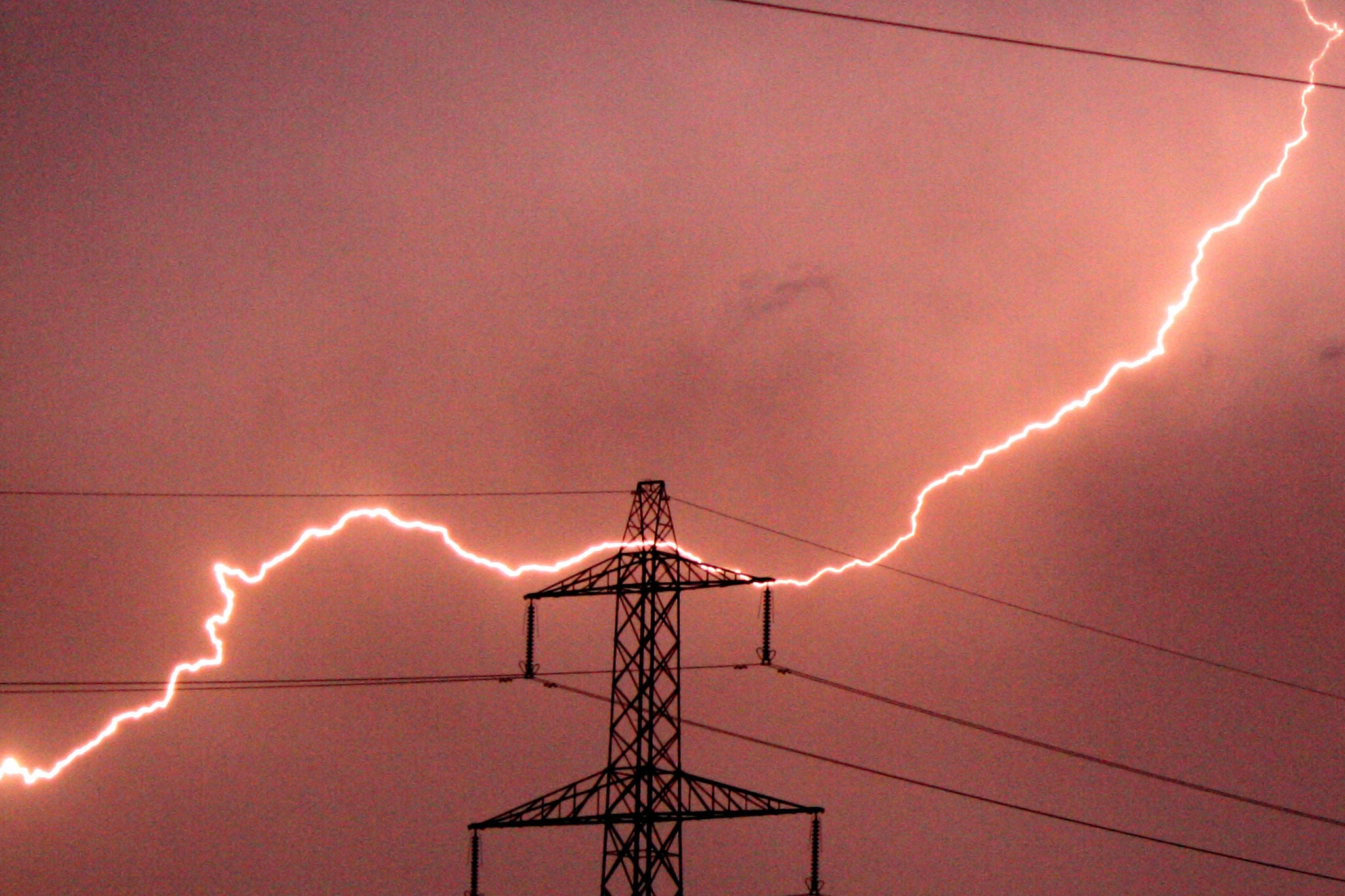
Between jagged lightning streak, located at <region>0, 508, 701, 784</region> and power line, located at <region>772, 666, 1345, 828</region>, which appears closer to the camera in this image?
jagged lightning streak, located at <region>0, 508, 701, 784</region>

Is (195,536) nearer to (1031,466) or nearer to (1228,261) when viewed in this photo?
(1031,466)

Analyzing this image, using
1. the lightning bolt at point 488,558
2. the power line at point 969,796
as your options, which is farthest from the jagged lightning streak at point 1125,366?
the power line at point 969,796

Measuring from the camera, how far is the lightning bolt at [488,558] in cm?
1625

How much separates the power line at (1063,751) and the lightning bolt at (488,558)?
6.12 ft

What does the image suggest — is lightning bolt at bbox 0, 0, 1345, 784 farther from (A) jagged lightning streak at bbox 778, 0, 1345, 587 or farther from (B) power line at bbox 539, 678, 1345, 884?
(B) power line at bbox 539, 678, 1345, 884

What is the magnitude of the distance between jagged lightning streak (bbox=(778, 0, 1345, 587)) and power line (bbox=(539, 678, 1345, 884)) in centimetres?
260

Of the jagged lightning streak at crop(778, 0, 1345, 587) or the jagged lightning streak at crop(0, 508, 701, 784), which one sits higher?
the jagged lightning streak at crop(778, 0, 1345, 587)

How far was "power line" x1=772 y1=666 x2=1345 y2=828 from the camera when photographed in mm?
19203

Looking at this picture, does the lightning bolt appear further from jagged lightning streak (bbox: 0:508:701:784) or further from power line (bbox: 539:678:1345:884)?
power line (bbox: 539:678:1345:884)

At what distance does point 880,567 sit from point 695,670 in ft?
11.6

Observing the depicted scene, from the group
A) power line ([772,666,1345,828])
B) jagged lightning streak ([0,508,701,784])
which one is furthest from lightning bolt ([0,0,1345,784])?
power line ([772,666,1345,828])

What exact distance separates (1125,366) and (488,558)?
12043 mm

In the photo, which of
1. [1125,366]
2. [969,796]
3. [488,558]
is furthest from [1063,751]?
[488,558]

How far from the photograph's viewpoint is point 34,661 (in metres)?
16.3
